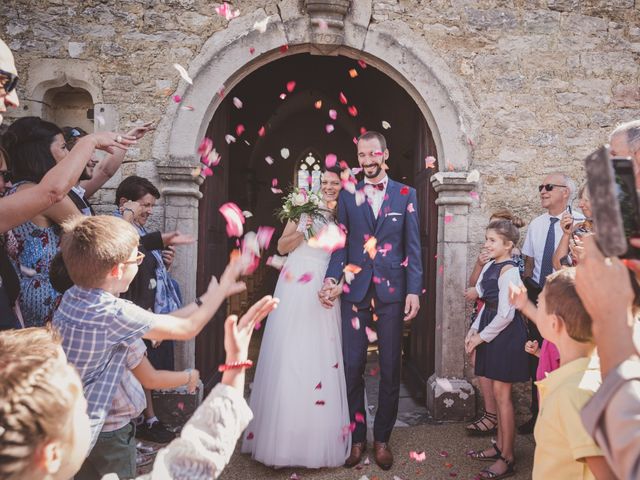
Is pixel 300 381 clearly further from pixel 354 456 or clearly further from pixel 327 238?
pixel 327 238

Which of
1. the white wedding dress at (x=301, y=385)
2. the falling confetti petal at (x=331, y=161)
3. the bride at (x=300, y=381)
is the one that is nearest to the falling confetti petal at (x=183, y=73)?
the falling confetti petal at (x=331, y=161)

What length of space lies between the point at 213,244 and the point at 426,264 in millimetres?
2182

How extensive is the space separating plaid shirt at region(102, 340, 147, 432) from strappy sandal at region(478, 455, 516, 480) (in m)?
2.37

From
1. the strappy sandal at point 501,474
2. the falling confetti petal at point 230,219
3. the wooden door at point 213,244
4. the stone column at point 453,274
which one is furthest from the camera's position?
the falling confetti petal at point 230,219

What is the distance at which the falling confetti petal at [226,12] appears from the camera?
13.2ft

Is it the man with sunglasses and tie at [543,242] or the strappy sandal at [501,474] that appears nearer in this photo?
the strappy sandal at [501,474]

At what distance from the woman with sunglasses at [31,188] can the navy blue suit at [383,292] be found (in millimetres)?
1820

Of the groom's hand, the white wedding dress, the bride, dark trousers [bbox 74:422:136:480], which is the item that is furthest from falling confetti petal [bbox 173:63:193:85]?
dark trousers [bbox 74:422:136:480]

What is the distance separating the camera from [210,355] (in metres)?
4.54

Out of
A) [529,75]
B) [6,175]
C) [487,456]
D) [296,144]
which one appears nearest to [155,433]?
[6,175]

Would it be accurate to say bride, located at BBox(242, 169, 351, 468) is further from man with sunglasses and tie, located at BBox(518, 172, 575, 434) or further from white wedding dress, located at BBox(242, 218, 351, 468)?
man with sunglasses and tie, located at BBox(518, 172, 575, 434)

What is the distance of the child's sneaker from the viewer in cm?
354

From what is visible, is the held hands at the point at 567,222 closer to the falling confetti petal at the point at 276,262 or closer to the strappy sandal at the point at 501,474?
the strappy sandal at the point at 501,474

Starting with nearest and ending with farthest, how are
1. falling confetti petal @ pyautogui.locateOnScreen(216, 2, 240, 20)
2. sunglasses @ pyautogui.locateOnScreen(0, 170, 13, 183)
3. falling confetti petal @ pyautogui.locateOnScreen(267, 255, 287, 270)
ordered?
sunglasses @ pyautogui.locateOnScreen(0, 170, 13, 183) → falling confetti petal @ pyautogui.locateOnScreen(267, 255, 287, 270) → falling confetti petal @ pyautogui.locateOnScreen(216, 2, 240, 20)
